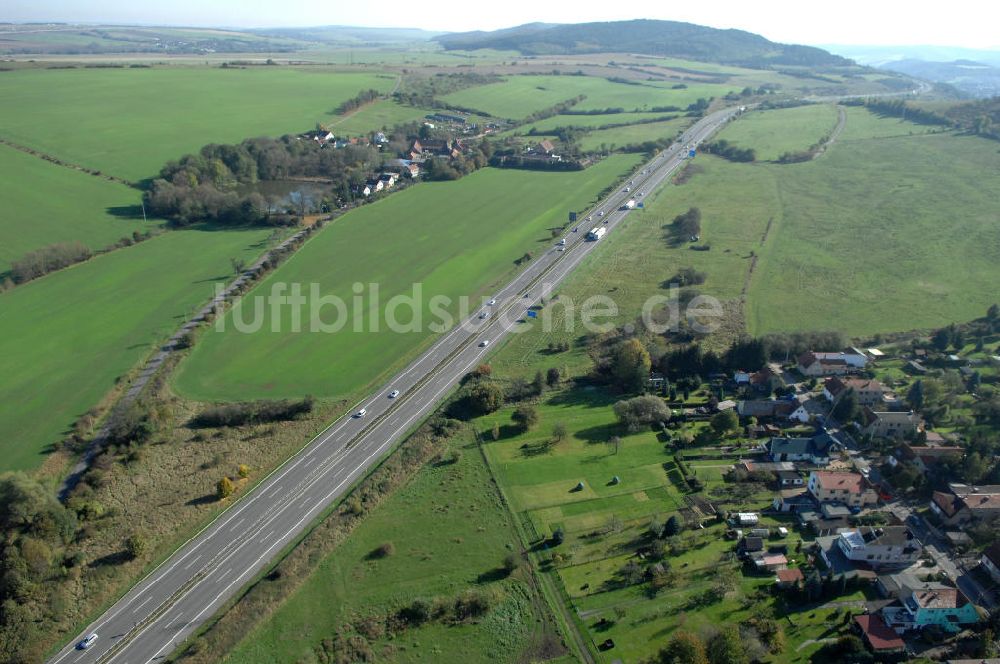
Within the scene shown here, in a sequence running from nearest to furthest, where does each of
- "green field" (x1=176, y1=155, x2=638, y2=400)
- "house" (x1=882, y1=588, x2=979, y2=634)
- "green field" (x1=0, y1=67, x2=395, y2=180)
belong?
1. "house" (x1=882, y1=588, x2=979, y2=634)
2. "green field" (x1=176, y1=155, x2=638, y2=400)
3. "green field" (x1=0, y1=67, x2=395, y2=180)

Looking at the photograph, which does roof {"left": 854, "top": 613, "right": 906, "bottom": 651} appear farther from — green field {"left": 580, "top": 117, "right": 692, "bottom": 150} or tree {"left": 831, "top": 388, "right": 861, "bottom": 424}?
green field {"left": 580, "top": 117, "right": 692, "bottom": 150}

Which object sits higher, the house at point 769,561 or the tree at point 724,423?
the tree at point 724,423

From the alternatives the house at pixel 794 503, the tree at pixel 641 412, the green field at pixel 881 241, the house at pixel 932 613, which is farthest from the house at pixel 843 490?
the green field at pixel 881 241

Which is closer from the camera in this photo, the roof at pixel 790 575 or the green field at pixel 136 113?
the roof at pixel 790 575

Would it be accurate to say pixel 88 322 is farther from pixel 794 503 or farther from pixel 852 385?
pixel 852 385

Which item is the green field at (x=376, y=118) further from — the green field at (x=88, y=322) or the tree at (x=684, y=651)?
the tree at (x=684, y=651)

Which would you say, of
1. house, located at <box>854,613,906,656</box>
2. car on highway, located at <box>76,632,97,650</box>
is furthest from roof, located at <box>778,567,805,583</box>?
car on highway, located at <box>76,632,97,650</box>
